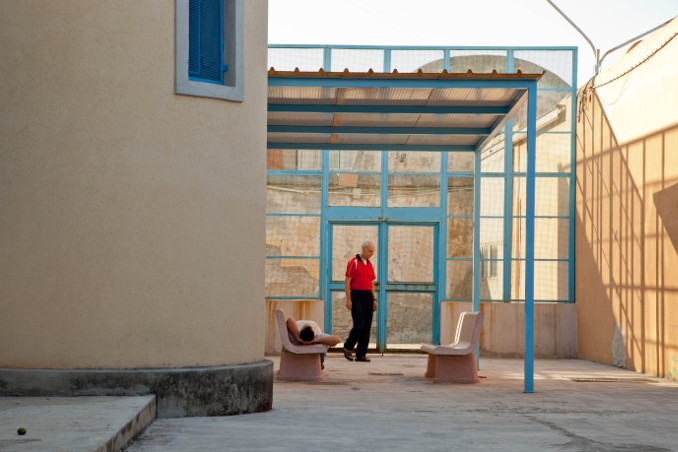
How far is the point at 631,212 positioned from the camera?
43.5 ft

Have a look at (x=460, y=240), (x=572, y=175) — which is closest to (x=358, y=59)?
(x=460, y=240)

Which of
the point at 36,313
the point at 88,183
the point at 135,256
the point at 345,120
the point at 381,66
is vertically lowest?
the point at 36,313

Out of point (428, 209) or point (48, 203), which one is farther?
point (428, 209)

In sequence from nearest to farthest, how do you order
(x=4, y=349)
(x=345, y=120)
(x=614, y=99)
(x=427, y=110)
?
(x=4, y=349) → (x=427, y=110) → (x=345, y=120) → (x=614, y=99)

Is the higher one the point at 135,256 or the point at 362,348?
the point at 135,256

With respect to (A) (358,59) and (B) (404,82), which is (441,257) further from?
(B) (404,82)

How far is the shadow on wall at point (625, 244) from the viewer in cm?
1206

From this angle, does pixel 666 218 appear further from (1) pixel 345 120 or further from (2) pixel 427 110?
(1) pixel 345 120

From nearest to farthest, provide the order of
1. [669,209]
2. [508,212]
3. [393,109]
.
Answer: [393,109]
[669,209]
[508,212]

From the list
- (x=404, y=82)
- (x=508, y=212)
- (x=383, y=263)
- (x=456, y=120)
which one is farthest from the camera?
(x=383, y=263)

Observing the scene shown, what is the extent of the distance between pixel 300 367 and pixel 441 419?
148 inches

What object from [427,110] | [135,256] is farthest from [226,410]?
[427,110]

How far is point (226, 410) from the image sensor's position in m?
7.39

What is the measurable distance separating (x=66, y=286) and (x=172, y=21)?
224cm
